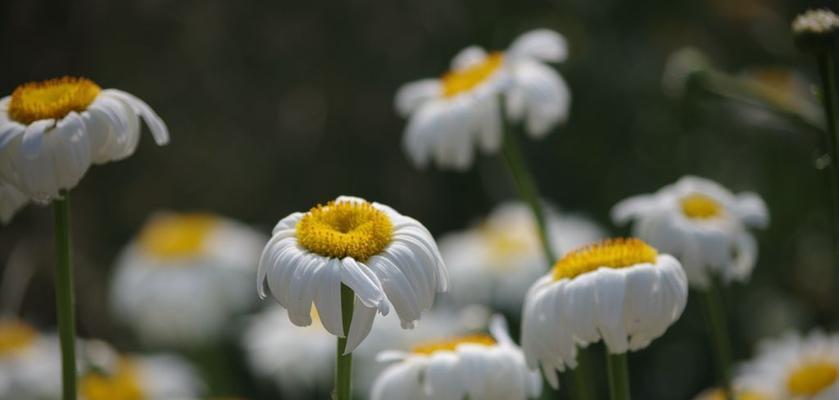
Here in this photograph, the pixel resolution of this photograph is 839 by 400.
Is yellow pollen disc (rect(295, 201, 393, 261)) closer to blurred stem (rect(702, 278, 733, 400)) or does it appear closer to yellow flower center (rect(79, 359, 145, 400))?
blurred stem (rect(702, 278, 733, 400))

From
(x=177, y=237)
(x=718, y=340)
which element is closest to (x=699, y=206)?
(x=718, y=340)

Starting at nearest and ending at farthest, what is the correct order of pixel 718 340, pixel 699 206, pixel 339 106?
pixel 718 340
pixel 699 206
pixel 339 106

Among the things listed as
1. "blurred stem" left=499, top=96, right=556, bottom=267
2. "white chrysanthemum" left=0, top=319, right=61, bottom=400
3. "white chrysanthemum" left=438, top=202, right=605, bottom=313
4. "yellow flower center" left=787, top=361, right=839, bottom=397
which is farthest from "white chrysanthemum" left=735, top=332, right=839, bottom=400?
"white chrysanthemum" left=0, top=319, right=61, bottom=400

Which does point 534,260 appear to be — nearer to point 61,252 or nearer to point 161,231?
point 161,231

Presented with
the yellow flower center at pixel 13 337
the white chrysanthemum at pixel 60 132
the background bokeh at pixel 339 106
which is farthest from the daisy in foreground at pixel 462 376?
the background bokeh at pixel 339 106

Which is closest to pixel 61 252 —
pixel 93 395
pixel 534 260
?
pixel 93 395

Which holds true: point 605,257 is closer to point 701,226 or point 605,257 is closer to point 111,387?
point 701,226

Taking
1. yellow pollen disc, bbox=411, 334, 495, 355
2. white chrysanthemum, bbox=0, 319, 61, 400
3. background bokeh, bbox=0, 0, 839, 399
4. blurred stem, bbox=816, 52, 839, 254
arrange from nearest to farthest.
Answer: blurred stem, bbox=816, 52, 839, 254 → yellow pollen disc, bbox=411, 334, 495, 355 → white chrysanthemum, bbox=0, 319, 61, 400 → background bokeh, bbox=0, 0, 839, 399
